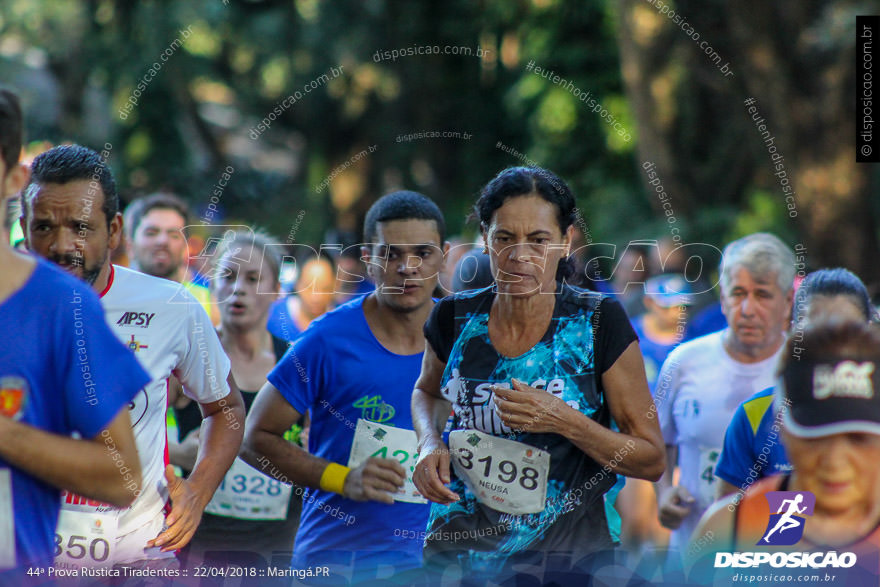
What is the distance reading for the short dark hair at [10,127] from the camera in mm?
2102

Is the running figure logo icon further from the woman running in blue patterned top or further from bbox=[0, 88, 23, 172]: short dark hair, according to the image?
bbox=[0, 88, 23, 172]: short dark hair

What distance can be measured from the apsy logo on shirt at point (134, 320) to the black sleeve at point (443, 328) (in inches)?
34.9

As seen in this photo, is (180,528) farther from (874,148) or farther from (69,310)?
(874,148)

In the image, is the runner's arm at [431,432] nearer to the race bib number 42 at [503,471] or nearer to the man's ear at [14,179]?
the race bib number 42 at [503,471]

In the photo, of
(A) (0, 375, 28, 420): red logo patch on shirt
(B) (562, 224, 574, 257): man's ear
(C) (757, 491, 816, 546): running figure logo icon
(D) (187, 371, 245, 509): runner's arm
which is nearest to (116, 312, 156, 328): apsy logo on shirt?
(D) (187, 371, 245, 509): runner's arm

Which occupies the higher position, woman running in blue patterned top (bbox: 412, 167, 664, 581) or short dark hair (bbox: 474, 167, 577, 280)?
short dark hair (bbox: 474, 167, 577, 280)

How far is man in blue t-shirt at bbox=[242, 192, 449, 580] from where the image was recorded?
3764mm

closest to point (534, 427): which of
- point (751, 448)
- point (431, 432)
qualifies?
point (431, 432)

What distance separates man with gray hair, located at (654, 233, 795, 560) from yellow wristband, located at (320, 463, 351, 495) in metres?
1.37

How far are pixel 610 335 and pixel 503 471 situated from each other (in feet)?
1.61

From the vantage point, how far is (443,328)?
3219 millimetres

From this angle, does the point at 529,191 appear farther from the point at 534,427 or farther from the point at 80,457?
the point at 80,457

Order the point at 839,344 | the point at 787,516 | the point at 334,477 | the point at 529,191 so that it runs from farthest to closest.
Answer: the point at 334,477 < the point at 529,191 < the point at 787,516 < the point at 839,344

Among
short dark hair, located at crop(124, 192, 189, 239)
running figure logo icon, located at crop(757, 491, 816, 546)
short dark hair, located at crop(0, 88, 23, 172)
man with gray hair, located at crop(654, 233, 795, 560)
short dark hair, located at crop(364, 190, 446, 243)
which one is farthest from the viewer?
short dark hair, located at crop(124, 192, 189, 239)
